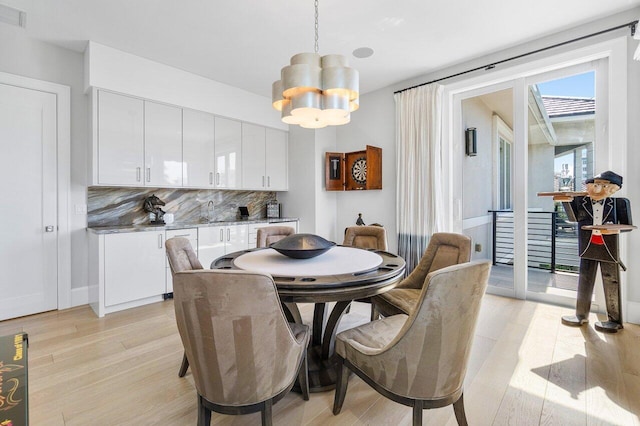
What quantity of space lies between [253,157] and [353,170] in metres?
1.56

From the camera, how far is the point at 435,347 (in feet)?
4.01

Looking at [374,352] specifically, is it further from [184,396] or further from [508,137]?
[508,137]

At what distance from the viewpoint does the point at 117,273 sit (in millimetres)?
3086

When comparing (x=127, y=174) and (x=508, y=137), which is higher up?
(x=508, y=137)

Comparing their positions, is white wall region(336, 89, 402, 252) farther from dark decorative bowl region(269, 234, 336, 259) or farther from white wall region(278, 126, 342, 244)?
dark decorative bowl region(269, 234, 336, 259)

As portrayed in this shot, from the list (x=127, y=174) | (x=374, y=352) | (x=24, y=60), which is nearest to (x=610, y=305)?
(x=374, y=352)

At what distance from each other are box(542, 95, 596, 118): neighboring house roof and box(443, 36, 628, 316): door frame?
233 millimetres

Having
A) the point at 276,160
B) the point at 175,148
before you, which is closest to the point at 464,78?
the point at 276,160

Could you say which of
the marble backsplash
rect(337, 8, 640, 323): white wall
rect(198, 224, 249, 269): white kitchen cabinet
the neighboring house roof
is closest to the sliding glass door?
the neighboring house roof

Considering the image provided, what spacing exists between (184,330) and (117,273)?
240 centimetres

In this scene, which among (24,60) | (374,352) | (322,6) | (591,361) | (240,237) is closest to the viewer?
(374,352)

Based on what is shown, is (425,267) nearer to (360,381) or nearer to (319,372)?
(360,381)

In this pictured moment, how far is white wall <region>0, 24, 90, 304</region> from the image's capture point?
305cm

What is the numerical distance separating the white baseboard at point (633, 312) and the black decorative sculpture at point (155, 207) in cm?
496
